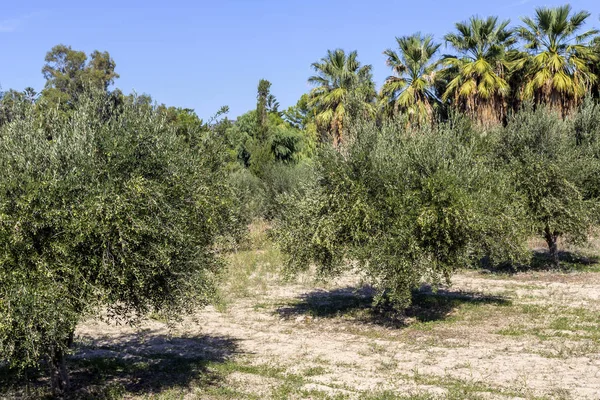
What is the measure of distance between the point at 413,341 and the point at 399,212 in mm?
3993

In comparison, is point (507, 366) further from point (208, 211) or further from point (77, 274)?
point (77, 274)

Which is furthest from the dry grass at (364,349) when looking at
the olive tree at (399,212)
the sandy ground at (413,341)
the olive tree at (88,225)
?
the olive tree at (399,212)

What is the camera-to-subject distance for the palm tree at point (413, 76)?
37.3 meters

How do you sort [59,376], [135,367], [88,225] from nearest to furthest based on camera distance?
[88,225], [59,376], [135,367]

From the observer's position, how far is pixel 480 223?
1870cm

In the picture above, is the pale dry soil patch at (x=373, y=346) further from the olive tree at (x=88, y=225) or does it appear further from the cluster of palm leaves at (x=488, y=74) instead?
the cluster of palm leaves at (x=488, y=74)

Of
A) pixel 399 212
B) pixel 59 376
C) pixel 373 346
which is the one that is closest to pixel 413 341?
pixel 373 346

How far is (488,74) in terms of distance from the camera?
3675cm

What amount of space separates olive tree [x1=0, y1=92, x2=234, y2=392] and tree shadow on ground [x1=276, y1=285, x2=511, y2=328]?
8851 mm

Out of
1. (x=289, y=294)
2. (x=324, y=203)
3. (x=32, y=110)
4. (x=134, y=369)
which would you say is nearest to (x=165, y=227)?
(x=32, y=110)

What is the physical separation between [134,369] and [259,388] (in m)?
4.06

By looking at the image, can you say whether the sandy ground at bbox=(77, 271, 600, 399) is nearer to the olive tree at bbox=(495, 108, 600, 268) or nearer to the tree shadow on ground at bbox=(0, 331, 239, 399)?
the tree shadow on ground at bbox=(0, 331, 239, 399)

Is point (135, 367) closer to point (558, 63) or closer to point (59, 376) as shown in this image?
point (59, 376)

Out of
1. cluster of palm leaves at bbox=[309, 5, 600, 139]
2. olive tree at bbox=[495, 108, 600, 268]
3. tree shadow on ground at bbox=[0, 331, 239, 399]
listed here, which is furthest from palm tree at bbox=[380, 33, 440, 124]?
tree shadow on ground at bbox=[0, 331, 239, 399]
